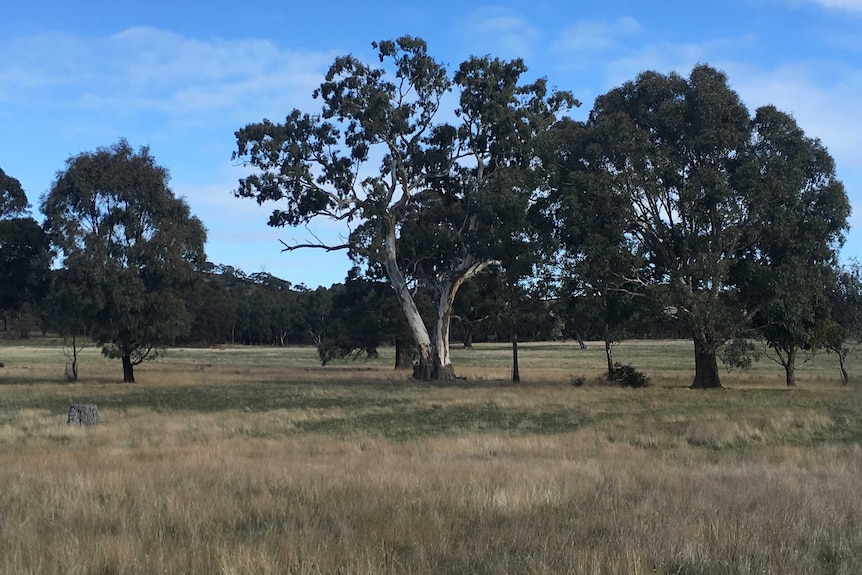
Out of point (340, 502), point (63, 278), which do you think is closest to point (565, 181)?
point (63, 278)

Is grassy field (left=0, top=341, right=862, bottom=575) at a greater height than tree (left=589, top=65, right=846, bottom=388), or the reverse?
tree (left=589, top=65, right=846, bottom=388)

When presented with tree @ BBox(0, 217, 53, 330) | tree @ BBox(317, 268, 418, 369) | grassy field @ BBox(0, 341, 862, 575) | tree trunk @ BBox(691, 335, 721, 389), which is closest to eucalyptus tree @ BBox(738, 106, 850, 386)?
tree trunk @ BBox(691, 335, 721, 389)

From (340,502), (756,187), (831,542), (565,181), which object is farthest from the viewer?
(565,181)

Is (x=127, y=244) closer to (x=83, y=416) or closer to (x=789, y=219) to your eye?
(x=83, y=416)

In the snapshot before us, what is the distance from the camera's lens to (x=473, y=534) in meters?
7.04

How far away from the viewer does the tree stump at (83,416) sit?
67.7 feet

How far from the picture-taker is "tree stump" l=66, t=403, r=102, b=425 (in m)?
20.6

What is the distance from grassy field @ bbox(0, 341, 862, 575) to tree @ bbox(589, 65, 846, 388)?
746cm

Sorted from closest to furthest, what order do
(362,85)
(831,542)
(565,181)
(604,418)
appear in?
(831,542) → (604,418) → (565,181) → (362,85)

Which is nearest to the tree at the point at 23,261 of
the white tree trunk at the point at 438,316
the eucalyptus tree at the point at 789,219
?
the white tree trunk at the point at 438,316

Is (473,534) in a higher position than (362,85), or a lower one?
lower

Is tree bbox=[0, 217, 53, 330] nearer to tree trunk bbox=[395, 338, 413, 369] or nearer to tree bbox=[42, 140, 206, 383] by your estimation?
tree bbox=[42, 140, 206, 383]

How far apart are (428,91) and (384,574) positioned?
40.0 metres

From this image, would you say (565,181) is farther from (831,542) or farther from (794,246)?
(831,542)
